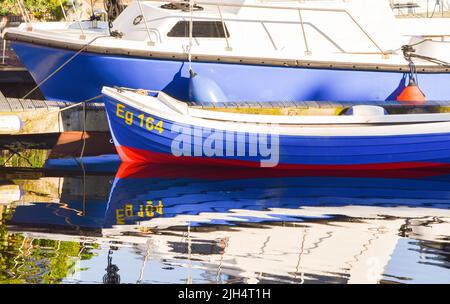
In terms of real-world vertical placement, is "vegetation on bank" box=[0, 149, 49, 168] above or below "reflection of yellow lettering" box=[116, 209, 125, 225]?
above

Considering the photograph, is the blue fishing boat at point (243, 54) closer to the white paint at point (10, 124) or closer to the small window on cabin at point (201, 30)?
the small window on cabin at point (201, 30)

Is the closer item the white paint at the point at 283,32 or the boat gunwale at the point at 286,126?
the boat gunwale at the point at 286,126

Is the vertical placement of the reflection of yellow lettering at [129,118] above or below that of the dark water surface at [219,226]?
above

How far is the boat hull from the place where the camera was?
19.0 meters

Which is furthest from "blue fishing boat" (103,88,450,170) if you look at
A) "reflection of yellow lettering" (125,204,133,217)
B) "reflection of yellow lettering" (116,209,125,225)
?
"reflection of yellow lettering" (116,209,125,225)

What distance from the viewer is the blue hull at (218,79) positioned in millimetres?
20875

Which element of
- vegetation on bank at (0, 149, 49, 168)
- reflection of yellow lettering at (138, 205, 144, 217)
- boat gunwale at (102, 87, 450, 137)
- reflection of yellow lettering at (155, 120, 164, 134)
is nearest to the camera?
reflection of yellow lettering at (138, 205, 144, 217)

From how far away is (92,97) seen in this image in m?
21.4

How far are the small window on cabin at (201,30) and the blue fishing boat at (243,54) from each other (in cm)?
2

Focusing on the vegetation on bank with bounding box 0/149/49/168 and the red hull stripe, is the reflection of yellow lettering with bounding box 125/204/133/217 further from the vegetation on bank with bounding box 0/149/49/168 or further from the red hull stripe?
the vegetation on bank with bounding box 0/149/49/168

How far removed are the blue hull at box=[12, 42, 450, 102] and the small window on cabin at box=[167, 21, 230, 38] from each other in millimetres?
659

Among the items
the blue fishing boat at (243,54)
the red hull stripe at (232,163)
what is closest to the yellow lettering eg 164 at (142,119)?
the red hull stripe at (232,163)

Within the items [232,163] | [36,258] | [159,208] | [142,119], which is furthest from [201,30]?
[36,258]
